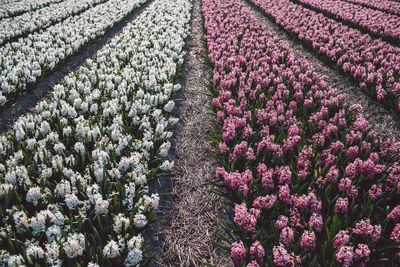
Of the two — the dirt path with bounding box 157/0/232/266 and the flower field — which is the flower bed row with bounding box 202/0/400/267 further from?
the dirt path with bounding box 157/0/232/266

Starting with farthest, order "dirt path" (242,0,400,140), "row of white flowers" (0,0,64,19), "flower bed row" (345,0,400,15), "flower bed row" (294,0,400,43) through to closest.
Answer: "flower bed row" (345,0,400,15) < "row of white flowers" (0,0,64,19) < "flower bed row" (294,0,400,43) < "dirt path" (242,0,400,140)

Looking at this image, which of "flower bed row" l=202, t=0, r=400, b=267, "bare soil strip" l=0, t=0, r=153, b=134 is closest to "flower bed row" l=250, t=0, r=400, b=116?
"flower bed row" l=202, t=0, r=400, b=267

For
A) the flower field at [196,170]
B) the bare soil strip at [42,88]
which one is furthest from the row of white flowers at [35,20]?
the flower field at [196,170]

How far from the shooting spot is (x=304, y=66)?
6.27m

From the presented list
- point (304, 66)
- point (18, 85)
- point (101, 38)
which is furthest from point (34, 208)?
point (101, 38)

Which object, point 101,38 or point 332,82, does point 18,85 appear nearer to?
point 101,38

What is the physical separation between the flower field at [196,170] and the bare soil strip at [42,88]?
0.11 m

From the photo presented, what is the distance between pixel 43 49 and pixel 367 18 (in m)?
13.6

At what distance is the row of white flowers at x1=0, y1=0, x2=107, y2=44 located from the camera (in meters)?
8.89

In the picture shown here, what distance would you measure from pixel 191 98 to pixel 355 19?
402 inches

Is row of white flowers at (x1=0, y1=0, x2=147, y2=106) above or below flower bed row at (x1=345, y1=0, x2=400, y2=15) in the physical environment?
below

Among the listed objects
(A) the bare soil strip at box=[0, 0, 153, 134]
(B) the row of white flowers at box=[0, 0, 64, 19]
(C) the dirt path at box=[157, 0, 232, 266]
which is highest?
(B) the row of white flowers at box=[0, 0, 64, 19]

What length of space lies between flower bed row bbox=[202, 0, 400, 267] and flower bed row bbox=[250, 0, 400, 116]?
1446 millimetres

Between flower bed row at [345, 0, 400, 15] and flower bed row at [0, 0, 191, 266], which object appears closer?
flower bed row at [0, 0, 191, 266]
